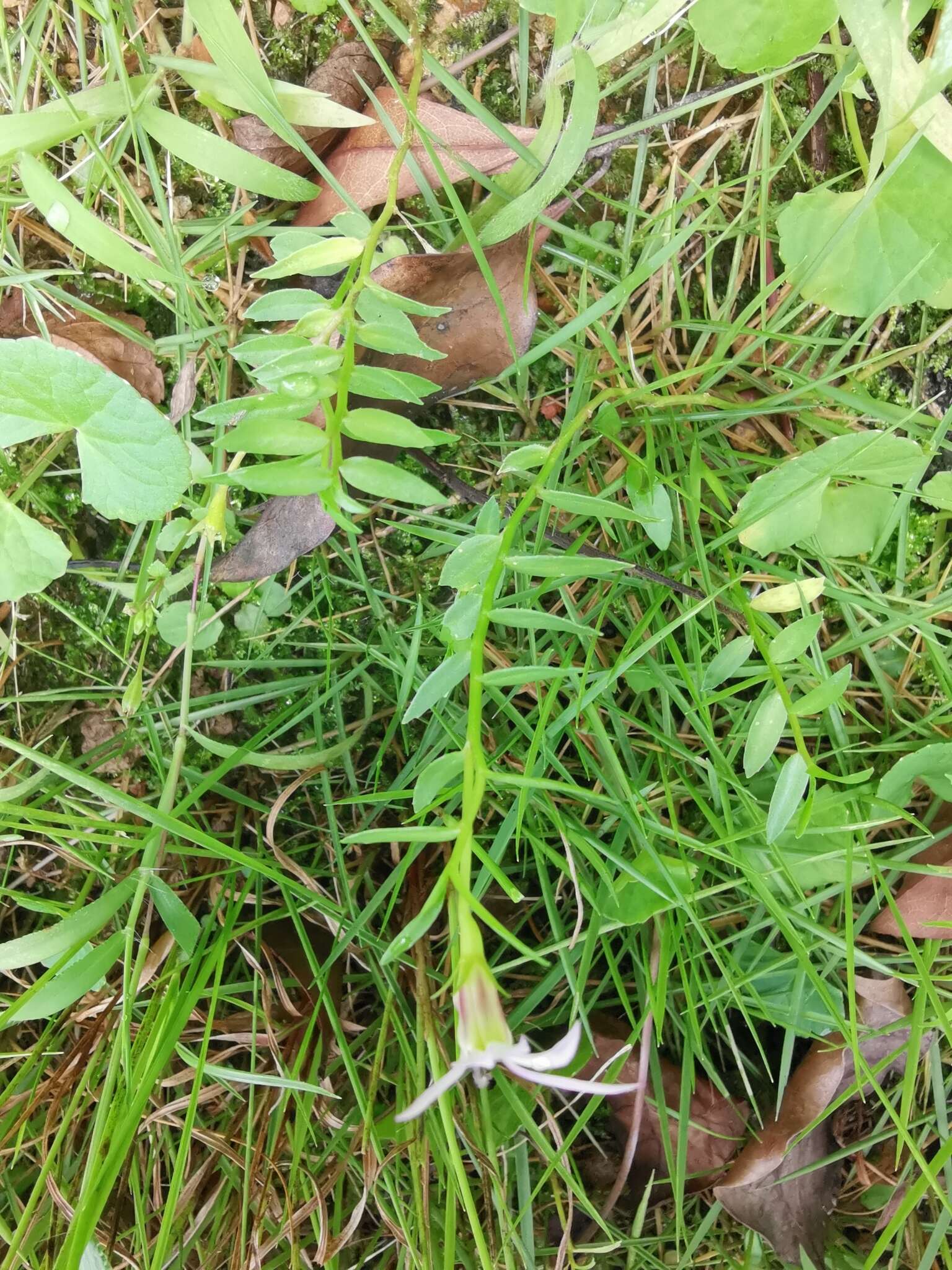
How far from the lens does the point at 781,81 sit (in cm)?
131

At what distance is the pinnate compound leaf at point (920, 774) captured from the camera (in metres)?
1.33

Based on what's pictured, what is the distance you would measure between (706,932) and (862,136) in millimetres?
1312

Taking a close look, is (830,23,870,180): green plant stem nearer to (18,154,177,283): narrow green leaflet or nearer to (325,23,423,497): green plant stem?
(325,23,423,497): green plant stem

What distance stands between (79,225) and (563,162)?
2.27ft

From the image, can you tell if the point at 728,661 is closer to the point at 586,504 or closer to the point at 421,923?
the point at 586,504

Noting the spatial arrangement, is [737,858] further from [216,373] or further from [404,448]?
[216,373]

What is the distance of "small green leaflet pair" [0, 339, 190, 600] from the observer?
1.14m

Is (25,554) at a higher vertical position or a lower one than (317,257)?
lower

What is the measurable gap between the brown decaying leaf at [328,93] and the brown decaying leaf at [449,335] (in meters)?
0.25

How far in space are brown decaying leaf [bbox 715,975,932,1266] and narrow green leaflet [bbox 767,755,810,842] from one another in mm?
511

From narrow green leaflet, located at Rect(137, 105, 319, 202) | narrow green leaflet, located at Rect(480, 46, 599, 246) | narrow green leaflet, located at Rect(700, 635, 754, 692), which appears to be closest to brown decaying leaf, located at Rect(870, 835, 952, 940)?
narrow green leaflet, located at Rect(700, 635, 754, 692)

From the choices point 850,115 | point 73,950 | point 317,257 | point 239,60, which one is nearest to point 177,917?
Result: point 73,950

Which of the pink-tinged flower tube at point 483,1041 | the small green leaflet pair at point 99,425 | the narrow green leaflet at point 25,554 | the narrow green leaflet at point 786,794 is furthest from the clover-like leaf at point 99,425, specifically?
the narrow green leaflet at point 786,794

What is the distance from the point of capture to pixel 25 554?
Result: 126cm
